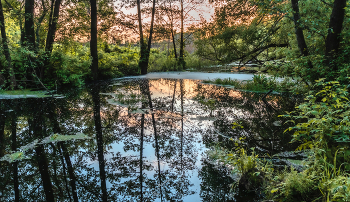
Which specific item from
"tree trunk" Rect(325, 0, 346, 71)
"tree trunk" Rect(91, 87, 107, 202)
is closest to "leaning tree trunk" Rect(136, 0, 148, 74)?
"tree trunk" Rect(91, 87, 107, 202)

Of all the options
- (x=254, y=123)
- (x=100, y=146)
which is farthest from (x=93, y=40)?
(x=254, y=123)

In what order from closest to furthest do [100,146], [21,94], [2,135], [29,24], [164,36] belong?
[100,146], [2,135], [21,94], [29,24], [164,36]

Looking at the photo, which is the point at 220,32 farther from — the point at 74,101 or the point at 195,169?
the point at 195,169

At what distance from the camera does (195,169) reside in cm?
299

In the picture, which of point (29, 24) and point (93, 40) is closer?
point (29, 24)

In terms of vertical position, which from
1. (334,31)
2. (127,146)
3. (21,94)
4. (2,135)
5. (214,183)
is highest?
(334,31)

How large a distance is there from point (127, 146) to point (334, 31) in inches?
202

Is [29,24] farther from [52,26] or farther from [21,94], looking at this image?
[21,94]

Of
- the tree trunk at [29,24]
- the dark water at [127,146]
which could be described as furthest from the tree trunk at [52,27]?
the dark water at [127,146]

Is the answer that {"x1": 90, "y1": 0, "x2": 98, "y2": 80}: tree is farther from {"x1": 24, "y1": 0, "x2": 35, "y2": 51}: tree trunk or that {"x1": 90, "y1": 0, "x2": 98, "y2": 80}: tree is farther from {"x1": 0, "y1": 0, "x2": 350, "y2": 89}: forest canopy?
{"x1": 24, "y1": 0, "x2": 35, "y2": 51}: tree trunk

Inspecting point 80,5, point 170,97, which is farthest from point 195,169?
point 80,5

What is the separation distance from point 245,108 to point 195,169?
148 inches

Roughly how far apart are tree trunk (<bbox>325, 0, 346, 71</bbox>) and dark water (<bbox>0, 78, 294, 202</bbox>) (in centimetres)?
169

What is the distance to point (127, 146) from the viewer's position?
3723mm
